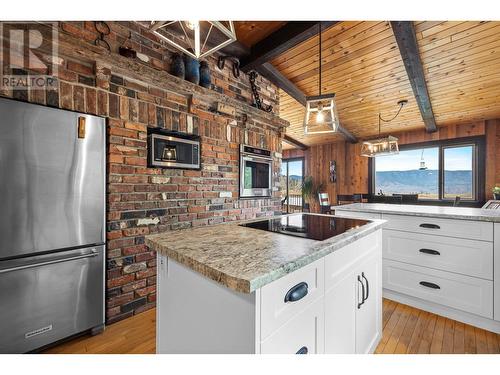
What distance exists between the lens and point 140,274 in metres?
2.04

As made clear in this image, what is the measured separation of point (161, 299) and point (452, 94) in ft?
16.1

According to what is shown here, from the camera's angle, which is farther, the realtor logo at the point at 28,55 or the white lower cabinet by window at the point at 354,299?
the realtor logo at the point at 28,55

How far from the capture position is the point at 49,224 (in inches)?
60.1

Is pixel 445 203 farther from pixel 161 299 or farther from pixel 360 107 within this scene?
→ pixel 161 299

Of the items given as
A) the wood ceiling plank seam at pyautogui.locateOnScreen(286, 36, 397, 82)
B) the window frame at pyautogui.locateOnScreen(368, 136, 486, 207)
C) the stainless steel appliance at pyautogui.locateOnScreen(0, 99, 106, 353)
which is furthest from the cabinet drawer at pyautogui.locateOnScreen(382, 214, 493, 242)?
the window frame at pyautogui.locateOnScreen(368, 136, 486, 207)

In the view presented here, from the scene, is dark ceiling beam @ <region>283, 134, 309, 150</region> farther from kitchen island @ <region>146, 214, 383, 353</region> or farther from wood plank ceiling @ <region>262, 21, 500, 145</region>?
kitchen island @ <region>146, 214, 383, 353</region>

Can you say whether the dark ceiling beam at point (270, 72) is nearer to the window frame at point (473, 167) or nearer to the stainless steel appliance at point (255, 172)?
the stainless steel appliance at point (255, 172)

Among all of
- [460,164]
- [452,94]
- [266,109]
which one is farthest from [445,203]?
[266,109]

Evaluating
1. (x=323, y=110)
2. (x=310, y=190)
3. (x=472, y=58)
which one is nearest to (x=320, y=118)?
(x=323, y=110)

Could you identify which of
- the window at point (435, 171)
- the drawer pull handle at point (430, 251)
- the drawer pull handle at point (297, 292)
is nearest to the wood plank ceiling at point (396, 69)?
the window at point (435, 171)

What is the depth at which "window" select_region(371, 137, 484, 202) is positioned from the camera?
4.63m

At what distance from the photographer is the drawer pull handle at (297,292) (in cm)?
80

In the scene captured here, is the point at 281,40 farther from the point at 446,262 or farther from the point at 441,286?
the point at 441,286

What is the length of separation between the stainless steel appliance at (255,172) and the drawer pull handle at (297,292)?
222 cm
